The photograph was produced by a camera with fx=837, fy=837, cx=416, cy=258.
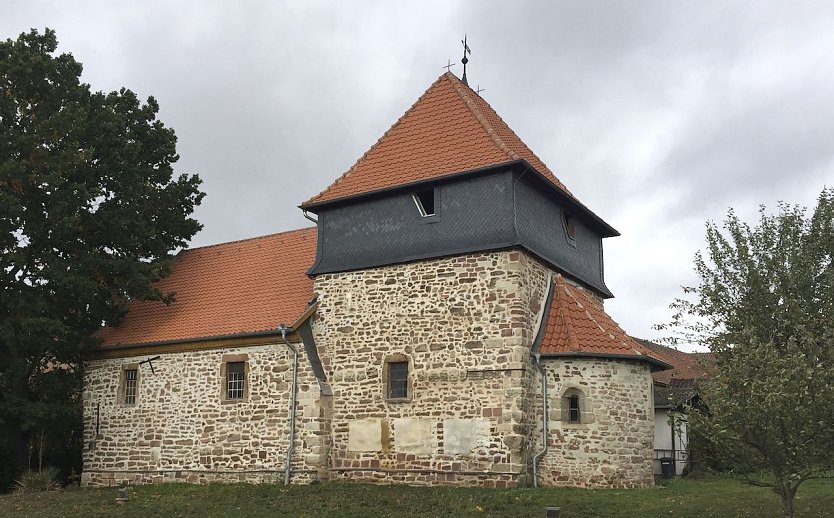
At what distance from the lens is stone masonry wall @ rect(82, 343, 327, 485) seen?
18266 millimetres

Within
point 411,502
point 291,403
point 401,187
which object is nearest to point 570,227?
point 401,187

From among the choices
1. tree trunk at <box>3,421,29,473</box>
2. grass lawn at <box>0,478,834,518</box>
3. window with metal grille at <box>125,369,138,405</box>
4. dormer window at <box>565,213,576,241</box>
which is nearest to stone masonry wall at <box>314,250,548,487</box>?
grass lawn at <box>0,478,834,518</box>

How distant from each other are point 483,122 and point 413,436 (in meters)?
7.10

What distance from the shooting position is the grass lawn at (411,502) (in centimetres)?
1423

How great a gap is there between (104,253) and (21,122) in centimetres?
380

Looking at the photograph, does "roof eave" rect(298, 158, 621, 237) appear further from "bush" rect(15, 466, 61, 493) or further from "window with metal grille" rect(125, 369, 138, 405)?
"bush" rect(15, 466, 61, 493)

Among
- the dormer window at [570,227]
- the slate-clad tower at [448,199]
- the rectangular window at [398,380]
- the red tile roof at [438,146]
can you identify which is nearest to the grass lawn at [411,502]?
the rectangular window at [398,380]

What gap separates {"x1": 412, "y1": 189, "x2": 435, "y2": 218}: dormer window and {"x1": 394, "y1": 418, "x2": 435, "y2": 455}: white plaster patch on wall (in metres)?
4.51

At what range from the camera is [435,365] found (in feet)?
57.3

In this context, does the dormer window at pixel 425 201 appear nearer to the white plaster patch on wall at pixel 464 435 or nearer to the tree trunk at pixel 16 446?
the white plaster patch on wall at pixel 464 435

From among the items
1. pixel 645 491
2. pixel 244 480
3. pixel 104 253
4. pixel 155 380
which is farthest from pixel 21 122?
pixel 645 491

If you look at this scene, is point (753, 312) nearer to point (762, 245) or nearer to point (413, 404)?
point (762, 245)

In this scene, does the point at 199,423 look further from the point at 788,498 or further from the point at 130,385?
the point at 788,498

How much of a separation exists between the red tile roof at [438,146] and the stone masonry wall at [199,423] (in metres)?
4.33
